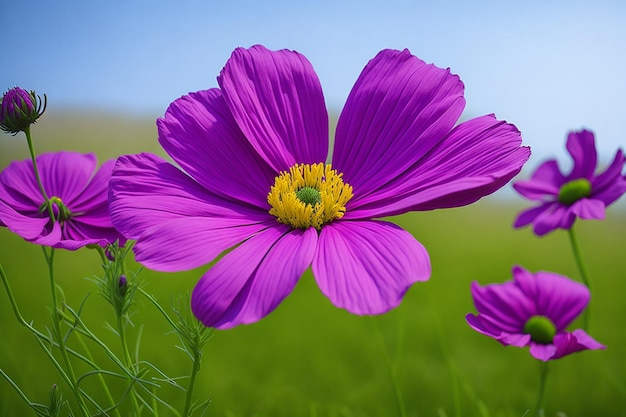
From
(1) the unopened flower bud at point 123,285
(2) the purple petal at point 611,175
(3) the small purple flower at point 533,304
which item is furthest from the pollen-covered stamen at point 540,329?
(1) the unopened flower bud at point 123,285

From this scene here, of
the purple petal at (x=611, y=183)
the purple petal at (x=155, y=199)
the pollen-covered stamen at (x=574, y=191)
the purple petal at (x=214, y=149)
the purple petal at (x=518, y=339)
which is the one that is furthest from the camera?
the pollen-covered stamen at (x=574, y=191)

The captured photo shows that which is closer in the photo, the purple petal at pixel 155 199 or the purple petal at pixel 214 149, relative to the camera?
the purple petal at pixel 155 199

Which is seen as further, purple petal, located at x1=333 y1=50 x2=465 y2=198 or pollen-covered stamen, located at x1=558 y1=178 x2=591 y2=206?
pollen-covered stamen, located at x1=558 y1=178 x2=591 y2=206

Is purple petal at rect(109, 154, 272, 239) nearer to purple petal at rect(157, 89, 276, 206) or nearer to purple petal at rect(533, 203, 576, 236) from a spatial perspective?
purple petal at rect(157, 89, 276, 206)

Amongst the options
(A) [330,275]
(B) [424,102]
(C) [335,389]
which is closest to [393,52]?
(B) [424,102]

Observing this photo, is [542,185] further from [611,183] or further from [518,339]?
[518,339]

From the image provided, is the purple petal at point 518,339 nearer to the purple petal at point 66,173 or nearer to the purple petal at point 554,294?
the purple petal at point 554,294


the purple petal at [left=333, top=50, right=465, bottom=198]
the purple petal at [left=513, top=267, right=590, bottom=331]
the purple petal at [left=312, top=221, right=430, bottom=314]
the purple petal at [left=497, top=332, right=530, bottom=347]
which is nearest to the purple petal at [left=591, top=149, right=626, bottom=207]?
the purple petal at [left=513, top=267, right=590, bottom=331]
